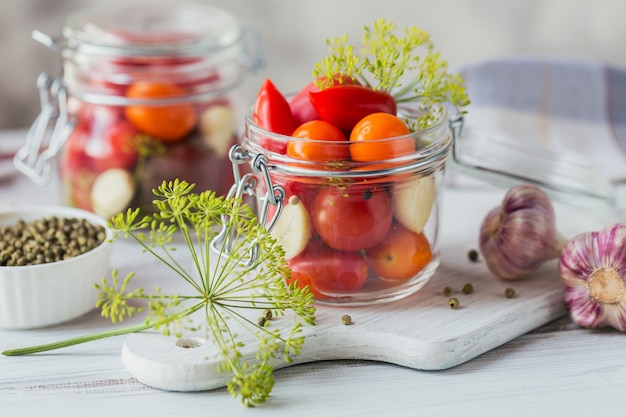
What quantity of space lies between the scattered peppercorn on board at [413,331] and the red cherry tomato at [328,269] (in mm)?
35

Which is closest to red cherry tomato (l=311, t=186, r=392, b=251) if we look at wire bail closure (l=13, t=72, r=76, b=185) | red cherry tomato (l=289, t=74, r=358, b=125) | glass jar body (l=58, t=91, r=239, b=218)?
red cherry tomato (l=289, t=74, r=358, b=125)

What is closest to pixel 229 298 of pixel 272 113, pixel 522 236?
pixel 272 113

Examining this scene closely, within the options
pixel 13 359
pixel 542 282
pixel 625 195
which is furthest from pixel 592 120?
pixel 13 359

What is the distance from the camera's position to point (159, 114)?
1.31 m

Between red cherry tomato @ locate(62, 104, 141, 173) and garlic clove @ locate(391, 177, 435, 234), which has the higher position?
garlic clove @ locate(391, 177, 435, 234)

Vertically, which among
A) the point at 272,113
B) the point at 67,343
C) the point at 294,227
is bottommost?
the point at 67,343

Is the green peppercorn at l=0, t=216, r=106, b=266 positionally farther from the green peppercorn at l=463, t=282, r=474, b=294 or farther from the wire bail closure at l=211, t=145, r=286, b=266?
the green peppercorn at l=463, t=282, r=474, b=294

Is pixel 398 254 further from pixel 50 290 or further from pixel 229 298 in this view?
pixel 50 290

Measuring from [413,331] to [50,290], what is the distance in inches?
16.6

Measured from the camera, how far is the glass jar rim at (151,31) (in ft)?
4.35

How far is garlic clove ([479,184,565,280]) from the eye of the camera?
115 centimetres

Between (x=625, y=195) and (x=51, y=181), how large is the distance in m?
0.99

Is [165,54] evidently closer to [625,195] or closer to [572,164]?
[572,164]

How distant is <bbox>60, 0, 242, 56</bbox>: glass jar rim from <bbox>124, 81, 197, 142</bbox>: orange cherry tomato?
50 millimetres
